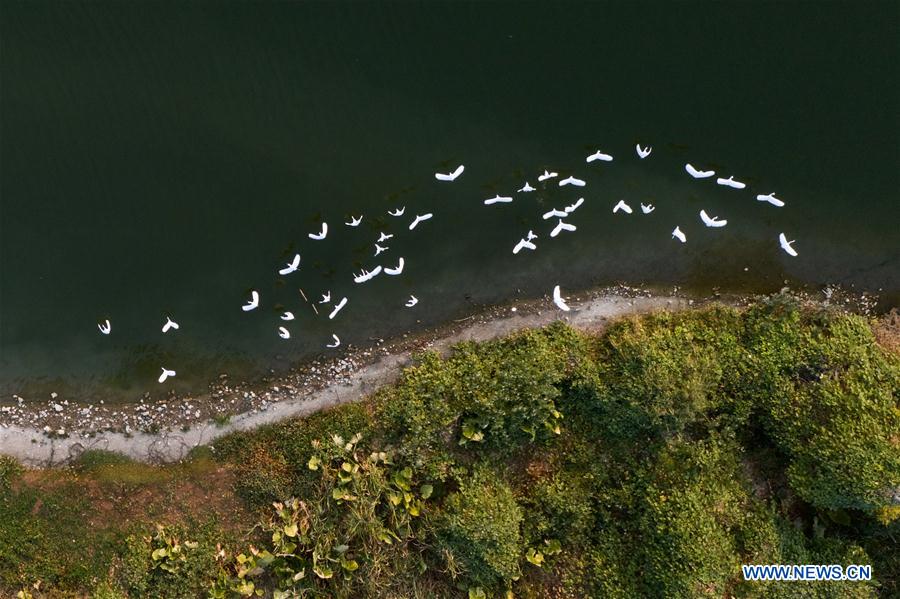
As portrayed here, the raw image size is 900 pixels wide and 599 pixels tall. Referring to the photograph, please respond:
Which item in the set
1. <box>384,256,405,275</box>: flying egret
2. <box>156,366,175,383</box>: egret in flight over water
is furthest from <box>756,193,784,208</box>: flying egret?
<box>156,366,175,383</box>: egret in flight over water

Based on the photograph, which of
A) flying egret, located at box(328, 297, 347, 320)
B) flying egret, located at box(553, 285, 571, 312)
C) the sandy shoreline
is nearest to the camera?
flying egret, located at box(553, 285, 571, 312)

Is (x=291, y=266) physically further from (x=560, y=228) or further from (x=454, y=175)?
(x=560, y=228)

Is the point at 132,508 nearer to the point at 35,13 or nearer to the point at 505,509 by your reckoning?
the point at 505,509

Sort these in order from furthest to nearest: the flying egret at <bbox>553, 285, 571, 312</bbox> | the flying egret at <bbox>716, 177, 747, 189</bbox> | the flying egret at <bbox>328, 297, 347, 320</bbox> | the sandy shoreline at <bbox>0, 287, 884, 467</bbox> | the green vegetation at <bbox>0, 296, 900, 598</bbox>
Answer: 1. the flying egret at <bbox>328, 297, 347, 320</bbox>
2. the flying egret at <bbox>716, 177, 747, 189</bbox>
3. the sandy shoreline at <bbox>0, 287, 884, 467</bbox>
4. the flying egret at <bbox>553, 285, 571, 312</bbox>
5. the green vegetation at <bbox>0, 296, 900, 598</bbox>

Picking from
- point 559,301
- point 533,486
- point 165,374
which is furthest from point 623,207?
point 165,374

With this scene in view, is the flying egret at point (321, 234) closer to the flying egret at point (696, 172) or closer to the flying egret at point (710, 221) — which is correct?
the flying egret at point (696, 172)

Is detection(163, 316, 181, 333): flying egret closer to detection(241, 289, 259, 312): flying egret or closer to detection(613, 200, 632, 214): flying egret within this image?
detection(241, 289, 259, 312): flying egret
